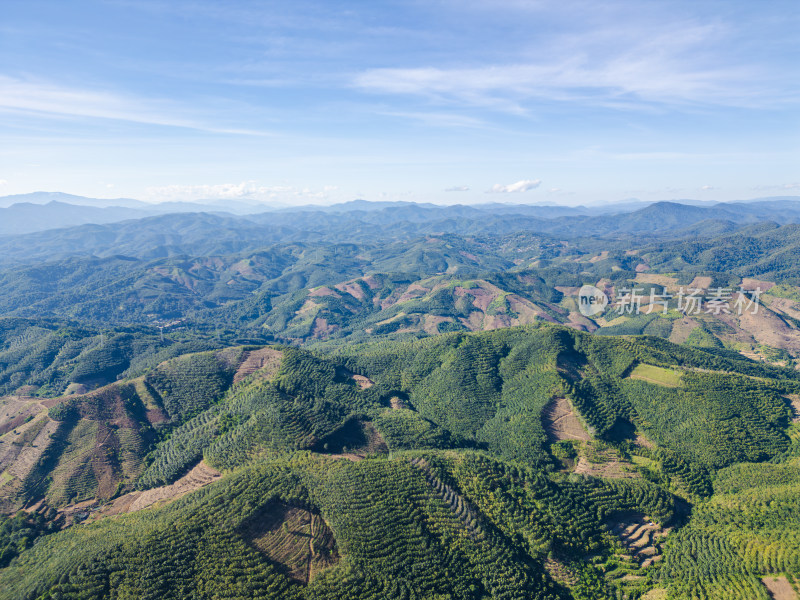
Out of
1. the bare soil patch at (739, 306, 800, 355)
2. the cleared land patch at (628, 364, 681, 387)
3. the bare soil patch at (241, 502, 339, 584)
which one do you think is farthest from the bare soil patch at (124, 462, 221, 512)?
the bare soil patch at (739, 306, 800, 355)

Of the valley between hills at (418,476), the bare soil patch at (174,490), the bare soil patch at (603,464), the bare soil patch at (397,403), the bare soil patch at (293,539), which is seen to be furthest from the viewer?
the bare soil patch at (397,403)

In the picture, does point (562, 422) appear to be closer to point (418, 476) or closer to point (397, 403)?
point (397, 403)

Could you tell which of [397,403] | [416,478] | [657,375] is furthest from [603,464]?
[397,403]

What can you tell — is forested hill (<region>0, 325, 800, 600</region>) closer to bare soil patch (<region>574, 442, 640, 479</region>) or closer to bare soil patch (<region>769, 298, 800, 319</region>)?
bare soil patch (<region>574, 442, 640, 479</region>)

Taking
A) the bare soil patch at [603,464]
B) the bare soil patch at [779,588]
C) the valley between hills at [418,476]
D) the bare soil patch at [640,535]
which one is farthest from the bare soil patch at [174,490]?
the bare soil patch at [779,588]

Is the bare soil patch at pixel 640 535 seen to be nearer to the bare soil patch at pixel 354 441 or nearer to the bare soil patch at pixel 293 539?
the bare soil patch at pixel 354 441

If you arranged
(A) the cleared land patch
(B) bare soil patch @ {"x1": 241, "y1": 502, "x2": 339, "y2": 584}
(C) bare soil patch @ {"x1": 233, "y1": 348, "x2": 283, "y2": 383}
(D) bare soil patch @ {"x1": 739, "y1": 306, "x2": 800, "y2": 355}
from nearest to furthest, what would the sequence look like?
1. (B) bare soil patch @ {"x1": 241, "y1": 502, "x2": 339, "y2": 584}
2. (A) the cleared land patch
3. (C) bare soil patch @ {"x1": 233, "y1": 348, "x2": 283, "y2": 383}
4. (D) bare soil patch @ {"x1": 739, "y1": 306, "x2": 800, "y2": 355}
